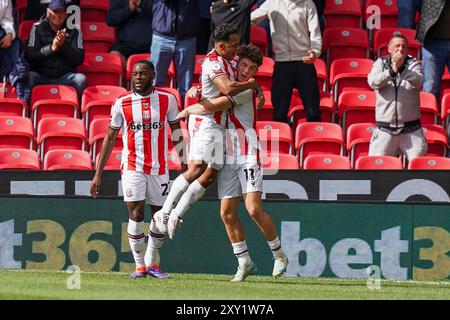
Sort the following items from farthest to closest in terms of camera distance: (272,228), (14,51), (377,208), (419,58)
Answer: (419,58), (14,51), (377,208), (272,228)

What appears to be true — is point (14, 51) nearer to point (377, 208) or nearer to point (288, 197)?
point (288, 197)

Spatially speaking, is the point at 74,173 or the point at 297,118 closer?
the point at 74,173

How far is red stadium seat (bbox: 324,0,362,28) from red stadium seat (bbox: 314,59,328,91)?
3.65 feet

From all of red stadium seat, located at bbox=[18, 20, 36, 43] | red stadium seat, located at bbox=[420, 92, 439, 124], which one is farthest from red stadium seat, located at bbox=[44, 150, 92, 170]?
red stadium seat, located at bbox=[420, 92, 439, 124]

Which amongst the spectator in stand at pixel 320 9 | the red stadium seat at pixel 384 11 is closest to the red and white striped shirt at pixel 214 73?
the spectator in stand at pixel 320 9

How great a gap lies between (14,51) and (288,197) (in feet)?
14.7

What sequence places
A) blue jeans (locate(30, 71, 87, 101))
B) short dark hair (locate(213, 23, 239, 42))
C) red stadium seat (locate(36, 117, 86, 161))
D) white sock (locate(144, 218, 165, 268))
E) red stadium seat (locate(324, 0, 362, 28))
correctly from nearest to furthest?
short dark hair (locate(213, 23, 239, 42)) → white sock (locate(144, 218, 165, 268)) → red stadium seat (locate(36, 117, 86, 161)) → blue jeans (locate(30, 71, 87, 101)) → red stadium seat (locate(324, 0, 362, 28))

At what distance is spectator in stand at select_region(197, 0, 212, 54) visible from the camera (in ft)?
55.6

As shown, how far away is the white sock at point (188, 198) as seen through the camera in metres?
11.8

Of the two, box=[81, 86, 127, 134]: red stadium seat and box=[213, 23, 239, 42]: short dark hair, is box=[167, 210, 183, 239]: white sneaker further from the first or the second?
box=[81, 86, 127, 134]: red stadium seat

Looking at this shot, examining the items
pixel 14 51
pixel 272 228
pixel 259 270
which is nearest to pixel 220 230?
pixel 259 270

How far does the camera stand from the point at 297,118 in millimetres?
16094

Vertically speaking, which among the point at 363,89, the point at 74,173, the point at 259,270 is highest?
the point at 363,89

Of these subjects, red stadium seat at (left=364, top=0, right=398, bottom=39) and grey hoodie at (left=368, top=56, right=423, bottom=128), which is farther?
red stadium seat at (left=364, top=0, right=398, bottom=39)
